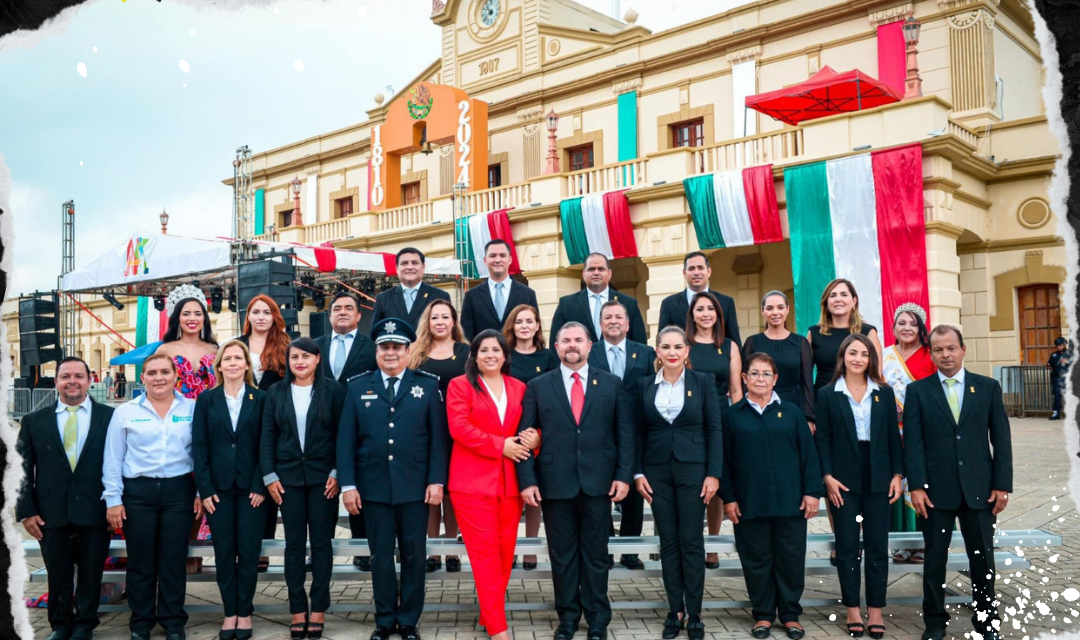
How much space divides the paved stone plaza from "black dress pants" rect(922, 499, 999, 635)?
0.18 metres

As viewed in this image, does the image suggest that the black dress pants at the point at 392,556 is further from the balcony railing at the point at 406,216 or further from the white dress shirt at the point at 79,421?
the balcony railing at the point at 406,216

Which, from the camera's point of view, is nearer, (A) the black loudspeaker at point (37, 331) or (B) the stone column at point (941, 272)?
(A) the black loudspeaker at point (37, 331)

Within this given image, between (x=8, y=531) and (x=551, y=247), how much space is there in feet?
54.6

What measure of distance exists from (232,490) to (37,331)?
33.5ft

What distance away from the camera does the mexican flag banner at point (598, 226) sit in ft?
57.5

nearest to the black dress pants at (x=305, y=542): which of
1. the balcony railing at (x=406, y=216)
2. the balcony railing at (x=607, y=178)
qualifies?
the balcony railing at (x=607, y=178)

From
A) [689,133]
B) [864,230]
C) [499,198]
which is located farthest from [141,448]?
[689,133]

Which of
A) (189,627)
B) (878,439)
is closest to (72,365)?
(189,627)

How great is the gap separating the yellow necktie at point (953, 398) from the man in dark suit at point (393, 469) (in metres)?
3.06

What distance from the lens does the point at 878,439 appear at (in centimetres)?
473

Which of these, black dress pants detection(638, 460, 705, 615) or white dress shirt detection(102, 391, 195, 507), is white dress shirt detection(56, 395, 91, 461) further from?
black dress pants detection(638, 460, 705, 615)

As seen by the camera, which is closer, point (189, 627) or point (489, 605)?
point (489, 605)

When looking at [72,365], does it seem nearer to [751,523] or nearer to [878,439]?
[751,523]

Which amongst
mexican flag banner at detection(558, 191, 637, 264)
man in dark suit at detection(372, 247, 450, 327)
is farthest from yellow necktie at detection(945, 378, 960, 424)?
mexican flag banner at detection(558, 191, 637, 264)
